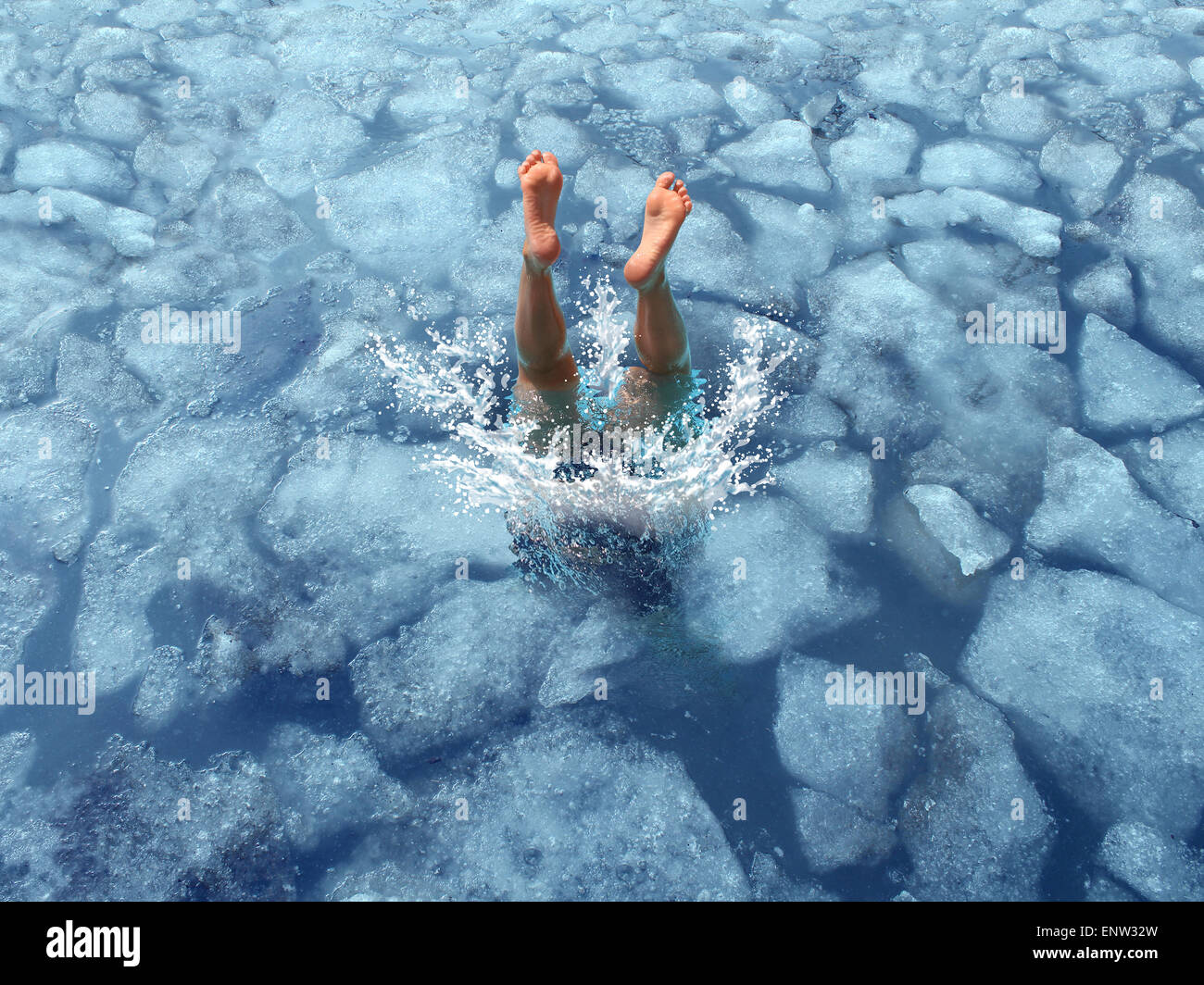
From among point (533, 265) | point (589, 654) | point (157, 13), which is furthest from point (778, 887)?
point (157, 13)

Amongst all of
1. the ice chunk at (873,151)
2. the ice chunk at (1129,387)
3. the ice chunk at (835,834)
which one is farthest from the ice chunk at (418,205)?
the ice chunk at (1129,387)

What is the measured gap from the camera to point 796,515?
212 centimetres

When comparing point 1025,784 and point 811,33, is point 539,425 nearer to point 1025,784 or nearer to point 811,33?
point 1025,784

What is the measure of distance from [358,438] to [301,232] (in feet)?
3.67

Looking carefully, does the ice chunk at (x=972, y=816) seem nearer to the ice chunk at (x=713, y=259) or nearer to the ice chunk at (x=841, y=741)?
the ice chunk at (x=841, y=741)

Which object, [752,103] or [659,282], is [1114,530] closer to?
[659,282]

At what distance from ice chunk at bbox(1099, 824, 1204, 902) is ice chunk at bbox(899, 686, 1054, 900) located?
0.13 m

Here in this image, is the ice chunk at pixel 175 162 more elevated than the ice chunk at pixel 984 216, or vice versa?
the ice chunk at pixel 984 216

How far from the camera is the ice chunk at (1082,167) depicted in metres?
2.85

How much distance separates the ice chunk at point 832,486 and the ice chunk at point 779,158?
1342 mm

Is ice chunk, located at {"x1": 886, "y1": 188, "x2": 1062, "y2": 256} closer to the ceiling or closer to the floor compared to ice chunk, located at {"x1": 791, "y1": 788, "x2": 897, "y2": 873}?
closer to the ceiling

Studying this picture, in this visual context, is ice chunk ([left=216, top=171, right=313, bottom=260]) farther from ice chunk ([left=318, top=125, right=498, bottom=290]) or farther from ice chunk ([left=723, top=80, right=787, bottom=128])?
ice chunk ([left=723, top=80, right=787, bottom=128])

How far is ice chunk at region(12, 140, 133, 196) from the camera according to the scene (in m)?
3.10

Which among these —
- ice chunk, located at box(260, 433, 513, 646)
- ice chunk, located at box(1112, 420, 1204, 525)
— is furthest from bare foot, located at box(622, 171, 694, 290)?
ice chunk, located at box(1112, 420, 1204, 525)
